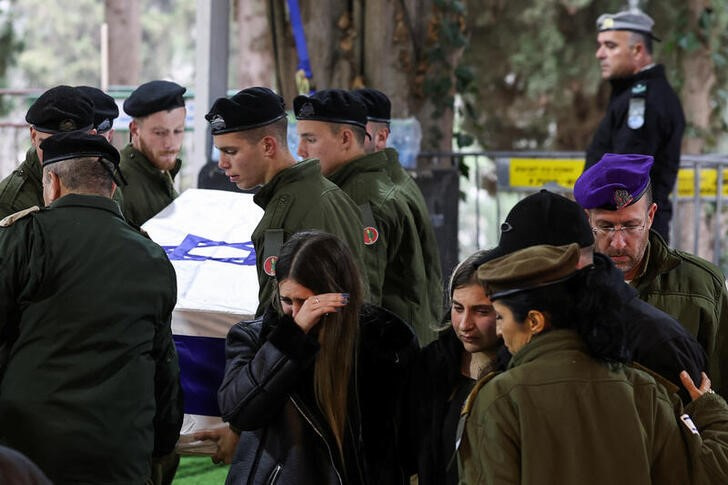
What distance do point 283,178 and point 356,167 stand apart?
0.94m

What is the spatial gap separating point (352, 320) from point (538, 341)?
958 mm

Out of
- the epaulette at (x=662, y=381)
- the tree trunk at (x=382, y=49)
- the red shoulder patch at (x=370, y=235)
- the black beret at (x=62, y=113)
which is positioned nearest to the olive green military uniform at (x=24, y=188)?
the black beret at (x=62, y=113)

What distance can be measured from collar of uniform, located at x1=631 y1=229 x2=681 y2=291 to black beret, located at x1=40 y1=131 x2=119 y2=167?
5.78 feet

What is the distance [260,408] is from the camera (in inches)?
139

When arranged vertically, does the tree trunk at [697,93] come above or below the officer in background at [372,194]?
above

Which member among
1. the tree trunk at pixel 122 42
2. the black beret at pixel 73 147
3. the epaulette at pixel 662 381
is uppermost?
the tree trunk at pixel 122 42

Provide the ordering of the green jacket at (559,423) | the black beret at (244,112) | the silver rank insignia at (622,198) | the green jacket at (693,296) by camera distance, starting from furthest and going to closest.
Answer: the black beret at (244,112), the silver rank insignia at (622,198), the green jacket at (693,296), the green jacket at (559,423)

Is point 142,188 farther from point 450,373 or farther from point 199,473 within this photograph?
point 450,373

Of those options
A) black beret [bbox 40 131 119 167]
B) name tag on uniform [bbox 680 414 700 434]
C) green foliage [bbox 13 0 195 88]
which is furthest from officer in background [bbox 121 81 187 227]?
green foliage [bbox 13 0 195 88]

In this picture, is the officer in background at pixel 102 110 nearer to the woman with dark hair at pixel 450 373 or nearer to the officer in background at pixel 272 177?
the officer in background at pixel 272 177

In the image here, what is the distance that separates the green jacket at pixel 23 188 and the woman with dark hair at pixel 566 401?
2.64m

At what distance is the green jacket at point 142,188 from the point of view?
5.69m

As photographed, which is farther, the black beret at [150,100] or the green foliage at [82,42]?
the green foliage at [82,42]

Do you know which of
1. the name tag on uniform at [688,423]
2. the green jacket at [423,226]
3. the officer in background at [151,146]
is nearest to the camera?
the name tag on uniform at [688,423]
